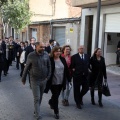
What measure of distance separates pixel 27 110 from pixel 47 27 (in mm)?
18364

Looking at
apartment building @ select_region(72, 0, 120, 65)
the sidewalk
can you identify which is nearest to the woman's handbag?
the sidewalk

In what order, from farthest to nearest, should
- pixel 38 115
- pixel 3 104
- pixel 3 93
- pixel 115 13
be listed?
1. pixel 115 13
2. pixel 3 93
3. pixel 3 104
4. pixel 38 115

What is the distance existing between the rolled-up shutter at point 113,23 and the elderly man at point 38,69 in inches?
383

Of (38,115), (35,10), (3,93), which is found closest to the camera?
(38,115)

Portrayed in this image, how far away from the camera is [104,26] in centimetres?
1636

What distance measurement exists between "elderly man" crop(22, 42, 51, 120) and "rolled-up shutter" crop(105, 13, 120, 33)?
31.9 ft

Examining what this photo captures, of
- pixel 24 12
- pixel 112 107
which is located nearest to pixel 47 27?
pixel 24 12

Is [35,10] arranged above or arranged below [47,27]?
above

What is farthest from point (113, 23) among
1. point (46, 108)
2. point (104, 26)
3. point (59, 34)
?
point (46, 108)

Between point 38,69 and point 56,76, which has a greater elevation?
point 38,69

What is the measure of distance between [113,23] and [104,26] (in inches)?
34.0

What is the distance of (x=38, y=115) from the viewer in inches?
248

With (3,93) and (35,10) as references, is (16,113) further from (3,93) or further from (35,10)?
(35,10)

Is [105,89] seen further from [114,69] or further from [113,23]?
[113,23]
